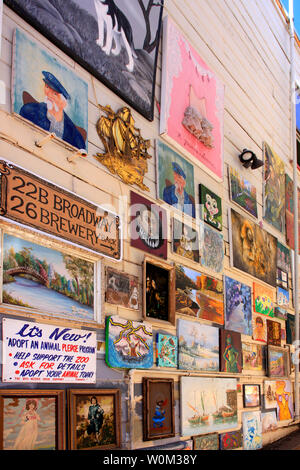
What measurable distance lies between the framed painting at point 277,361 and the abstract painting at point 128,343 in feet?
7.24

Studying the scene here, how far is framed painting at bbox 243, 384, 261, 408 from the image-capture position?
4391 mm

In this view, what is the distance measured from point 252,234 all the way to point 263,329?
0.91 metres

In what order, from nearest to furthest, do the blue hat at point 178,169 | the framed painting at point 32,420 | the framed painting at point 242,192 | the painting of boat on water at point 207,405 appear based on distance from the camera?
the framed painting at point 32,420
the painting of boat on water at point 207,405
the blue hat at point 178,169
the framed painting at point 242,192

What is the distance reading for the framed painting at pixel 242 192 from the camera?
15.5 feet

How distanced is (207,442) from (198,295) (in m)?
1.01

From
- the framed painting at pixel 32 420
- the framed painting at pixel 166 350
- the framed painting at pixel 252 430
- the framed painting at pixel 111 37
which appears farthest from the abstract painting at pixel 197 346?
the framed painting at pixel 111 37

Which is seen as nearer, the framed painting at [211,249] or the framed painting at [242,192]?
the framed painting at [211,249]

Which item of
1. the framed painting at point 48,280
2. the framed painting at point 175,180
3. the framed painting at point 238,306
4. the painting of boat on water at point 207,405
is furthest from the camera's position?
the framed painting at point 238,306

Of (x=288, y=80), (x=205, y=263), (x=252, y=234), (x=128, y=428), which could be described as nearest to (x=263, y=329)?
(x=252, y=234)

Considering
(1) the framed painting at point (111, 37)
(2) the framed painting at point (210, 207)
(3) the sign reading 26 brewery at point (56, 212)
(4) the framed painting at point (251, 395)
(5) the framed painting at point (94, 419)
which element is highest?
(1) the framed painting at point (111, 37)

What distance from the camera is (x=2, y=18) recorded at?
2424mm

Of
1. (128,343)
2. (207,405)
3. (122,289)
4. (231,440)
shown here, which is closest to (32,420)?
(128,343)

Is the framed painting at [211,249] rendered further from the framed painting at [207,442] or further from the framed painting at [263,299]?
the framed painting at [207,442]

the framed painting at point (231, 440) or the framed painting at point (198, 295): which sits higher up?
the framed painting at point (198, 295)
